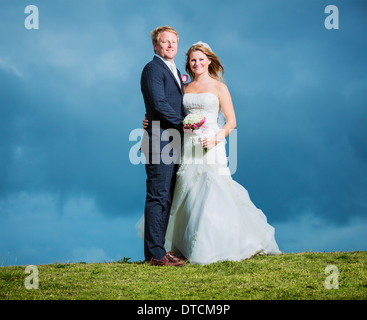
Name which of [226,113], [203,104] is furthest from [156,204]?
[226,113]

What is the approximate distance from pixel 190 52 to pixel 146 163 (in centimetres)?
188

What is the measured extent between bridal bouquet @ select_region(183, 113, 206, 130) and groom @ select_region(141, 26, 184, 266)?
7.2 inches

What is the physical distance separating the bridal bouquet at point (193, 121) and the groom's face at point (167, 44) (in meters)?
1.00

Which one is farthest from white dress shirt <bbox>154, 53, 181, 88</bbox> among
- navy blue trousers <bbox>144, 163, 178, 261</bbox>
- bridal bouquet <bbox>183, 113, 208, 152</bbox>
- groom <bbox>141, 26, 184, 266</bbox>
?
navy blue trousers <bbox>144, 163, 178, 261</bbox>

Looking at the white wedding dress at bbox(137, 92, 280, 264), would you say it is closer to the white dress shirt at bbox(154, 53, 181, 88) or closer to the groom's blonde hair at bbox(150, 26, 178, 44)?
the white dress shirt at bbox(154, 53, 181, 88)

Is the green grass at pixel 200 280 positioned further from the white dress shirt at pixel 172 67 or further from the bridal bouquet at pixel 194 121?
the white dress shirt at pixel 172 67

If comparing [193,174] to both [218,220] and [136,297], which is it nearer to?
[218,220]

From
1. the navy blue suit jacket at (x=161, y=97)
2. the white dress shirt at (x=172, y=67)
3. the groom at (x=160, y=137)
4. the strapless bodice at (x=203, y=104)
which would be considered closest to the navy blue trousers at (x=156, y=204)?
the groom at (x=160, y=137)

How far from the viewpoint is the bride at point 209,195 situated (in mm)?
6531

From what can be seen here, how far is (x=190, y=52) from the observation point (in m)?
7.07
